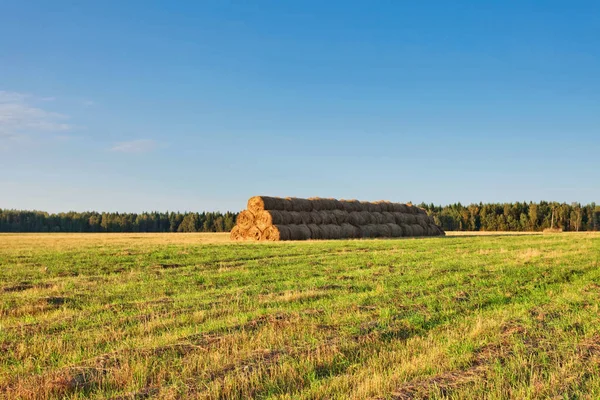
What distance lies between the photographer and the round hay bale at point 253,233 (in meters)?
38.2

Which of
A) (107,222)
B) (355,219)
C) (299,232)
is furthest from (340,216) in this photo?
(107,222)

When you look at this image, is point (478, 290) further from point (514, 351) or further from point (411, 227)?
point (411, 227)

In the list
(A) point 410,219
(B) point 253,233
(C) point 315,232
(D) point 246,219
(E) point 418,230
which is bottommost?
(B) point 253,233

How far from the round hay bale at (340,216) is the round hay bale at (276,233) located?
674 centimetres

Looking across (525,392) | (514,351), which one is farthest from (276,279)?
(525,392)

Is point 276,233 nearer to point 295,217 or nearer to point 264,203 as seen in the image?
point 264,203

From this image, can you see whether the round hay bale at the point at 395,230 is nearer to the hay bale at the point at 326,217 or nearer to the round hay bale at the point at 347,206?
the round hay bale at the point at 347,206

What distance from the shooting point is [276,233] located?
121ft

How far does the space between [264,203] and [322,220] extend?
18.4 feet

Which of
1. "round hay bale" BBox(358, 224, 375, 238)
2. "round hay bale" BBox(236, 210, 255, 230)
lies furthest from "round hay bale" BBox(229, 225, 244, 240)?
"round hay bale" BBox(358, 224, 375, 238)

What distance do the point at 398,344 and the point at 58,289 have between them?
835 centimetres

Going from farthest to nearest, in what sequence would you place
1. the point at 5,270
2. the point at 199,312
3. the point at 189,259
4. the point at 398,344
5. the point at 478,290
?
the point at 189,259, the point at 5,270, the point at 478,290, the point at 199,312, the point at 398,344

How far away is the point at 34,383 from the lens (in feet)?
17.4

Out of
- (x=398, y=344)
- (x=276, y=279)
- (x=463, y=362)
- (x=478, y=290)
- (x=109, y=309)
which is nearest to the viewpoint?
(x=463, y=362)
